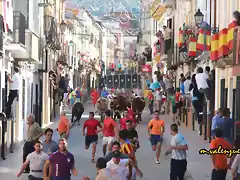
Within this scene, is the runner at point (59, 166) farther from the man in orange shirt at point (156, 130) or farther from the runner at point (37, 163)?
the man in orange shirt at point (156, 130)

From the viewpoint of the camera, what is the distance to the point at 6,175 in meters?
18.5

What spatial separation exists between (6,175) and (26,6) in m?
14.0

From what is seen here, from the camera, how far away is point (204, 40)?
26.5 metres

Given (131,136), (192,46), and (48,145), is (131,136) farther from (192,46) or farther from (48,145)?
(192,46)

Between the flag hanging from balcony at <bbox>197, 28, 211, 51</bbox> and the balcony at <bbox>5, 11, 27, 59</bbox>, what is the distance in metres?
6.31

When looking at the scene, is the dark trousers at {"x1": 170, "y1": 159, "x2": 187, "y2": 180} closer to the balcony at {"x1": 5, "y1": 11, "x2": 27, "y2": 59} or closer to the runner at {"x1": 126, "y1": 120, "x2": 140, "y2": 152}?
the runner at {"x1": 126, "y1": 120, "x2": 140, "y2": 152}

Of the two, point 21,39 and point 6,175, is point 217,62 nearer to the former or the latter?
point 21,39

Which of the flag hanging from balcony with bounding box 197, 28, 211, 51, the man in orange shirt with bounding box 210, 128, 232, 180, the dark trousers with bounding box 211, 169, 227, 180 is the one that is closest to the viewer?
the man in orange shirt with bounding box 210, 128, 232, 180

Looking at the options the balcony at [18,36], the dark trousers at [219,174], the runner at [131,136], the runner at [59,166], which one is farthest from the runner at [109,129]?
the runner at [59,166]

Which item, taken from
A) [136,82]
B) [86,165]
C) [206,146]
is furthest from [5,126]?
[136,82]

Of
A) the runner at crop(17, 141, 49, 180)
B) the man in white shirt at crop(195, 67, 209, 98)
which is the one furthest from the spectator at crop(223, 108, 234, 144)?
the man in white shirt at crop(195, 67, 209, 98)

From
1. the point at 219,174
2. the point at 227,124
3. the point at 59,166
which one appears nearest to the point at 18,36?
the point at 227,124

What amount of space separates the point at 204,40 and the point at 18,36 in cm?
660

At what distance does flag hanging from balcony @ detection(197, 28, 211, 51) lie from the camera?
26281 mm
